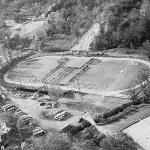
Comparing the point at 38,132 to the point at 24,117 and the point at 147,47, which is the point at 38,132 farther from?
the point at 147,47

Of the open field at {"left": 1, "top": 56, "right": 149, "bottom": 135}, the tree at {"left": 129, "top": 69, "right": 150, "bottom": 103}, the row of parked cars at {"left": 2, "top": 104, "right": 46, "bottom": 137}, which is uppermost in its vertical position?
the tree at {"left": 129, "top": 69, "right": 150, "bottom": 103}

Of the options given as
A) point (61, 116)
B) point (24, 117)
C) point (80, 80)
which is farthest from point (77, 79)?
point (24, 117)

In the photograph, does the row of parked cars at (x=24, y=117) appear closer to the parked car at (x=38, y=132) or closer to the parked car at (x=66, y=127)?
the parked car at (x=38, y=132)

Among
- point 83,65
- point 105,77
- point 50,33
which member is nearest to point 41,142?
point 105,77

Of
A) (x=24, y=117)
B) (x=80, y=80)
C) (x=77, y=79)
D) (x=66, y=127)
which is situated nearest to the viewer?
(x=66, y=127)

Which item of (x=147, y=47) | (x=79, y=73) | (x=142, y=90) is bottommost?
(x=79, y=73)

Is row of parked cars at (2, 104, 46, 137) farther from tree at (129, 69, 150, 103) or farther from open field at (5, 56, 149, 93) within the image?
tree at (129, 69, 150, 103)

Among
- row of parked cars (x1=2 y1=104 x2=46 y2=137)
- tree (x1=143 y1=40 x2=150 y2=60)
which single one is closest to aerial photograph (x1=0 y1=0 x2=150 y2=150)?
tree (x1=143 y1=40 x2=150 y2=60)

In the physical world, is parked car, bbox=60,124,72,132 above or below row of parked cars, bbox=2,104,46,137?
above
